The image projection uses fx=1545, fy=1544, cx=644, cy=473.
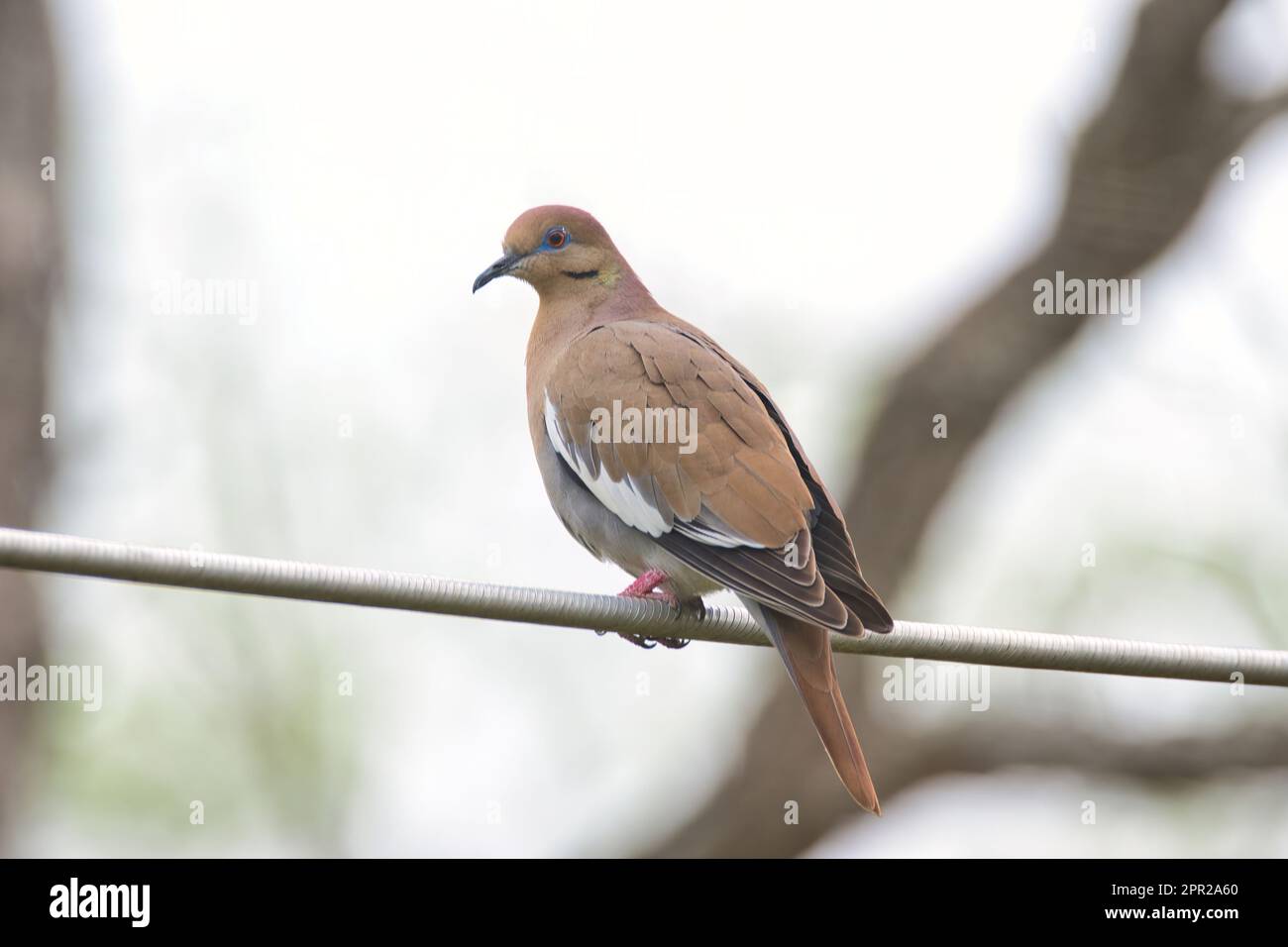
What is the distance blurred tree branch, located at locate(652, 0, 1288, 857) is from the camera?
768 cm

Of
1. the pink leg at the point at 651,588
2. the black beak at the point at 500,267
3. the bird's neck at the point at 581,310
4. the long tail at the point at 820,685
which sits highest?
the black beak at the point at 500,267

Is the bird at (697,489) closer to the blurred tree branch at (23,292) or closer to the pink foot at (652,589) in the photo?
the pink foot at (652,589)

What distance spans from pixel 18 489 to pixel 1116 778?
6170 mm

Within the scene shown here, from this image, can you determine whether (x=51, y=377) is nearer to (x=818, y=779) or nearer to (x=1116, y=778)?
(x=818, y=779)

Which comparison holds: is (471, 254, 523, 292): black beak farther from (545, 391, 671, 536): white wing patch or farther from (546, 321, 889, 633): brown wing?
(545, 391, 671, 536): white wing patch

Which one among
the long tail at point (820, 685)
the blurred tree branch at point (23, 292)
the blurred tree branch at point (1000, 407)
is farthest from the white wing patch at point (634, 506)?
the blurred tree branch at point (1000, 407)

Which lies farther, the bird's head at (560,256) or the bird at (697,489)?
the bird's head at (560,256)

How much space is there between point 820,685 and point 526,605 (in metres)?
1.28

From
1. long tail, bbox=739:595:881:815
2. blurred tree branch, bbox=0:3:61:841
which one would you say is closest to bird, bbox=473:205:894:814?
long tail, bbox=739:595:881:815

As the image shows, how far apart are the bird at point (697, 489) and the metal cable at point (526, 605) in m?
0.26

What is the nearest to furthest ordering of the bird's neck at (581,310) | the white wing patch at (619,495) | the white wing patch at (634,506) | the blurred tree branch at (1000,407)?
the white wing patch at (634,506) < the white wing patch at (619,495) < the bird's neck at (581,310) < the blurred tree branch at (1000,407)

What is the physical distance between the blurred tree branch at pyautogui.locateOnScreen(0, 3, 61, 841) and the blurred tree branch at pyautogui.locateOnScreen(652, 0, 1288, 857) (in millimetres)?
3830

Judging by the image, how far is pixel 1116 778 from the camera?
352 inches

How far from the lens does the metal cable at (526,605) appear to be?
2500 mm
